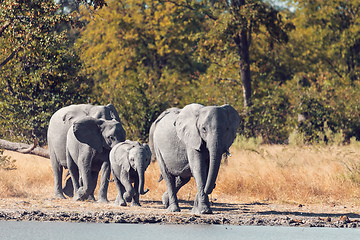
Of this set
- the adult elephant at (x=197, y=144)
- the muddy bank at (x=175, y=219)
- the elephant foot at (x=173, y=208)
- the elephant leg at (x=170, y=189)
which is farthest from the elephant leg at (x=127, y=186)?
the muddy bank at (x=175, y=219)

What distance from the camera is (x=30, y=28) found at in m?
16.7

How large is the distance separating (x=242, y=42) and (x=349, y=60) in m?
11.9

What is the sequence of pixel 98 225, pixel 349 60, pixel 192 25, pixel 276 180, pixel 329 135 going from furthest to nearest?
pixel 192 25 < pixel 349 60 < pixel 329 135 < pixel 276 180 < pixel 98 225

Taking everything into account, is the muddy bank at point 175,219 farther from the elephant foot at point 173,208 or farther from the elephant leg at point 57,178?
the elephant leg at point 57,178

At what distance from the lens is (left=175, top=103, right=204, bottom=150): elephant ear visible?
11.4 meters

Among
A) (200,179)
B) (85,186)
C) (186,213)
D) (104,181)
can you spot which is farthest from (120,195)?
(200,179)

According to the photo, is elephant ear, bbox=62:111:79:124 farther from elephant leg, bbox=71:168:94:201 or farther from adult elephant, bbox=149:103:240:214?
adult elephant, bbox=149:103:240:214

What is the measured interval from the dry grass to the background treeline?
147 inches

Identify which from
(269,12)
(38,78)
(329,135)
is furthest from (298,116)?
(38,78)

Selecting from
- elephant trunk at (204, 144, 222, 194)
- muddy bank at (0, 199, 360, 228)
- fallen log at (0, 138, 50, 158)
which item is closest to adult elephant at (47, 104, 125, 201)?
muddy bank at (0, 199, 360, 228)

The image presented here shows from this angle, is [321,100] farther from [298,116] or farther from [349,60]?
[349,60]

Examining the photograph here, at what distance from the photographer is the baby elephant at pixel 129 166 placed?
12.6m

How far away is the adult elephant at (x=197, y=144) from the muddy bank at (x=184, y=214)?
1.94 feet

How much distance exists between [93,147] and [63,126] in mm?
1776
